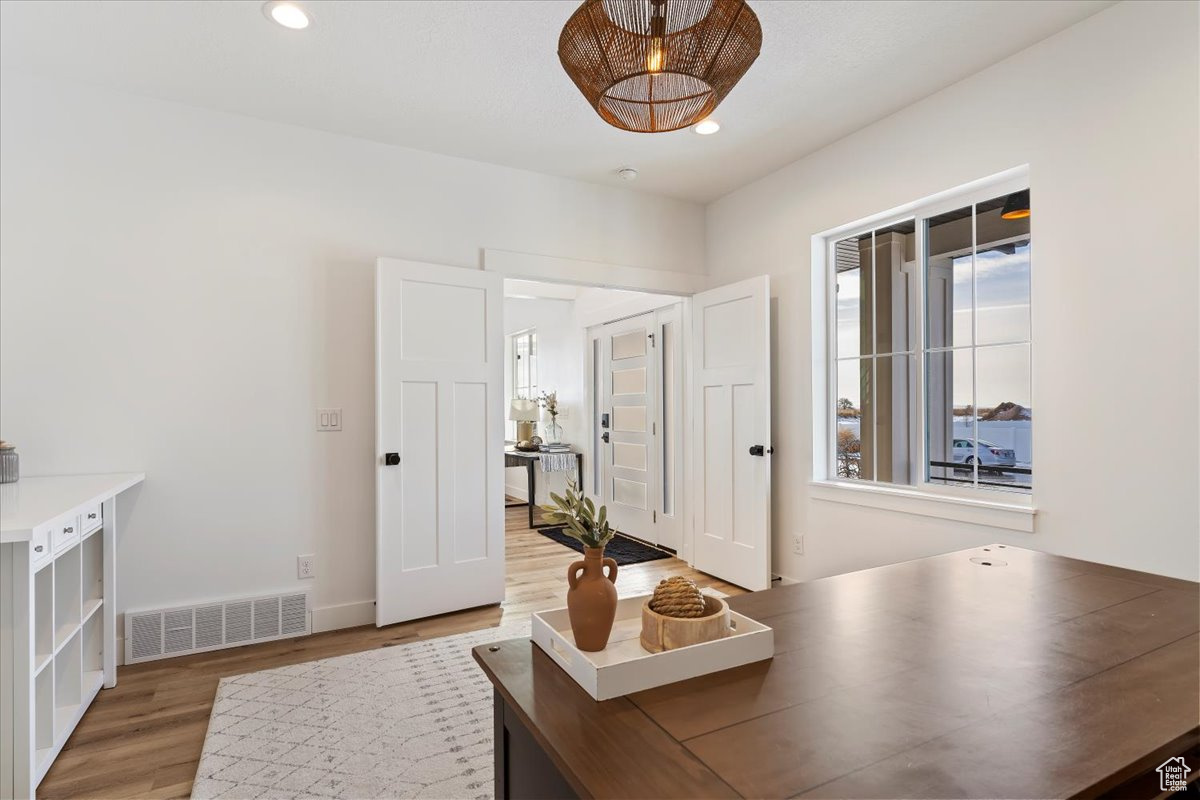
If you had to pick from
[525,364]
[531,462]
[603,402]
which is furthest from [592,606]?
[525,364]

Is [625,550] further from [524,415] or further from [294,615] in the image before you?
[294,615]

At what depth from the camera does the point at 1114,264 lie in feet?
7.58

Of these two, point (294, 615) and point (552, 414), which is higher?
point (552, 414)

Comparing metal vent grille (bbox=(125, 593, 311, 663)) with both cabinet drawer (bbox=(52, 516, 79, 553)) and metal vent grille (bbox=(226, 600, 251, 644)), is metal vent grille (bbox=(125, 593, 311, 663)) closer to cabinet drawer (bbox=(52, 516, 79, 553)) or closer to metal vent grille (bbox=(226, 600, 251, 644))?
metal vent grille (bbox=(226, 600, 251, 644))

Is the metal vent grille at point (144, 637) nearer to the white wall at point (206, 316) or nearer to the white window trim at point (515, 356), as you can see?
the white wall at point (206, 316)

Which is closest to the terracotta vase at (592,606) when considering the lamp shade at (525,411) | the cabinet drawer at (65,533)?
the cabinet drawer at (65,533)

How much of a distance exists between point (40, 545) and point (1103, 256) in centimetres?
377

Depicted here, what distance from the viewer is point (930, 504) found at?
2.95 meters

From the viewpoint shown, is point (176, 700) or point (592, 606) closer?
point (592, 606)

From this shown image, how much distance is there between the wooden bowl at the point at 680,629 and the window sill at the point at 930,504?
2.14 metres

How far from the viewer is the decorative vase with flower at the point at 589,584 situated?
1.07 metres

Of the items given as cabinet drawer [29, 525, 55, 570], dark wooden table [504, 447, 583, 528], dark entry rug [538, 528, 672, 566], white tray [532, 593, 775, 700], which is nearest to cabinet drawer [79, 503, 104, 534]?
cabinet drawer [29, 525, 55, 570]

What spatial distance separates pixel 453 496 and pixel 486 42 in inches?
89.1

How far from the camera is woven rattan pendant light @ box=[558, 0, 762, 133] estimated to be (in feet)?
4.79
